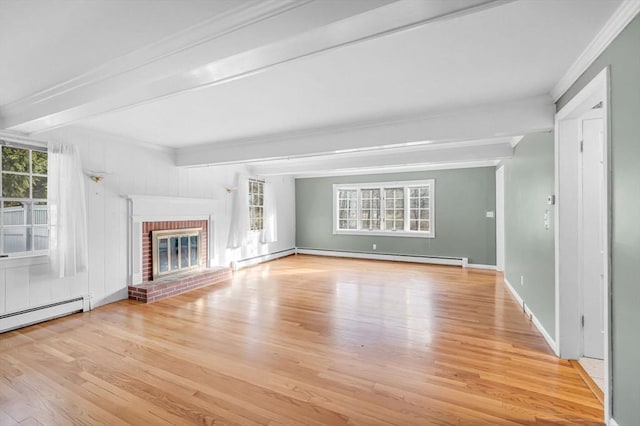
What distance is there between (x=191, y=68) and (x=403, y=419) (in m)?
2.49

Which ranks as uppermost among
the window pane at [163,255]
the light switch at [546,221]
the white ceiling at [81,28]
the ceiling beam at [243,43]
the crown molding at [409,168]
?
the white ceiling at [81,28]

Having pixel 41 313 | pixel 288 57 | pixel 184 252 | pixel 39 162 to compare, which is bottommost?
pixel 41 313

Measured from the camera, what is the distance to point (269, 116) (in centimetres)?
338

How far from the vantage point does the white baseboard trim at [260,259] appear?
21.9 feet

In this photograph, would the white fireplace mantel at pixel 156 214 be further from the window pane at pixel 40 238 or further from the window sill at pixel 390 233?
the window sill at pixel 390 233

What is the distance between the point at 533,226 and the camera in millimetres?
3510

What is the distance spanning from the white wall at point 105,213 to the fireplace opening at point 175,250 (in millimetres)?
472

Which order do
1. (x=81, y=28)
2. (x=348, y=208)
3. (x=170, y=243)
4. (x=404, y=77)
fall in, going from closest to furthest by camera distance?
(x=81, y=28) < (x=404, y=77) < (x=170, y=243) < (x=348, y=208)

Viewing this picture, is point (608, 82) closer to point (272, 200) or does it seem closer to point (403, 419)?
point (403, 419)

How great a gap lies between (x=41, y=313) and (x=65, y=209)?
4.12ft

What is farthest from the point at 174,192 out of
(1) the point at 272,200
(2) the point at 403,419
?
(2) the point at 403,419

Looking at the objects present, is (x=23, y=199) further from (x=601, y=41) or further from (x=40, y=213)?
(x=601, y=41)

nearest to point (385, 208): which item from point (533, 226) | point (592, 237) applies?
point (533, 226)

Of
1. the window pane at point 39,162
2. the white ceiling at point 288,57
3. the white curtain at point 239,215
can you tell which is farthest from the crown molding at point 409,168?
the window pane at point 39,162
